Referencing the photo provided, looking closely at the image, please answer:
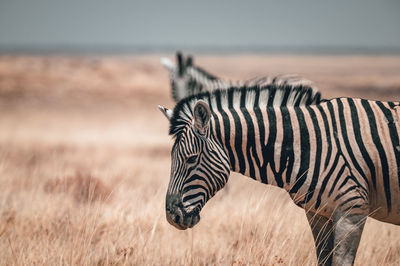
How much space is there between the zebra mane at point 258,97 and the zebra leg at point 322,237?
3.19 ft

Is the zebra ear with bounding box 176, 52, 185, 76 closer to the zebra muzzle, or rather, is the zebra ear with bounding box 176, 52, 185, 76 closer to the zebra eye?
the zebra eye

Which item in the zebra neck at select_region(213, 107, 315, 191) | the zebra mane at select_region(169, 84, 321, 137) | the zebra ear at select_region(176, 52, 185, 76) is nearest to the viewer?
the zebra neck at select_region(213, 107, 315, 191)

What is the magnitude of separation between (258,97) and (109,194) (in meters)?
1.84

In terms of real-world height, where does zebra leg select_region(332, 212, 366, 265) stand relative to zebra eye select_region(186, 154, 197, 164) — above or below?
below

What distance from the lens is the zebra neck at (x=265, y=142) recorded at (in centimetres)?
356

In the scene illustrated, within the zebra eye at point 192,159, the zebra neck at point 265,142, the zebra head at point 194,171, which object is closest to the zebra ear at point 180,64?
the zebra neck at point 265,142

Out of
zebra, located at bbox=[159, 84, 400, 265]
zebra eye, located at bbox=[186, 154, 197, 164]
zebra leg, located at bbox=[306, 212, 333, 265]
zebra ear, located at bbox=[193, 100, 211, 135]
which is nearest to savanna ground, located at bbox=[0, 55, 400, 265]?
zebra leg, located at bbox=[306, 212, 333, 265]

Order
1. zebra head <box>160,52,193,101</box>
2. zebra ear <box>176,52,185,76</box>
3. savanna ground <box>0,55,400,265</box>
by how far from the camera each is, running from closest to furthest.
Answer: savanna ground <box>0,55,400,265</box>, zebra head <box>160,52,193,101</box>, zebra ear <box>176,52,185,76</box>

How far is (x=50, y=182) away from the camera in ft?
28.7

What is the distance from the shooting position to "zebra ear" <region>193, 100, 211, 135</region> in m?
3.38

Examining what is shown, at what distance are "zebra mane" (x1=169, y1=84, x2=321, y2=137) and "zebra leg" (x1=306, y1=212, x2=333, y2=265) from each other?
0.97 metres

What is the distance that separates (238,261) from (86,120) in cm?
2316

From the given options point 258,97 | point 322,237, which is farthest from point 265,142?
point 322,237

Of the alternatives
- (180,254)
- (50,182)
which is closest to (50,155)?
(50,182)
